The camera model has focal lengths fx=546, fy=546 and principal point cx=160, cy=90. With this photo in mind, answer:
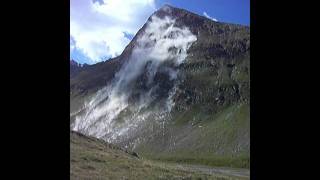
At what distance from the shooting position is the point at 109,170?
1455 inches
